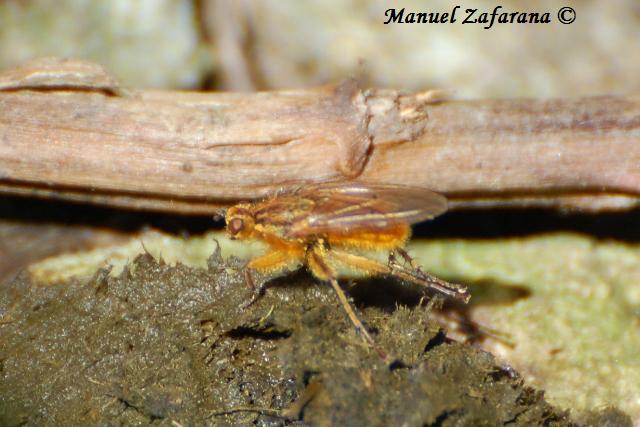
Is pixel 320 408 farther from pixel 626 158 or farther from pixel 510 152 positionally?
pixel 626 158

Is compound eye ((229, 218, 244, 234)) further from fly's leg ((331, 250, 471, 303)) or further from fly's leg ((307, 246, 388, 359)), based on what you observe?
fly's leg ((331, 250, 471, 303))

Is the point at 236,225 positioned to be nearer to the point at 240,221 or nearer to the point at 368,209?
the point at 240,221

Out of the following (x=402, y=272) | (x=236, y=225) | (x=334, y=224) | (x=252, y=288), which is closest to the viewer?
(x=252, y=288)

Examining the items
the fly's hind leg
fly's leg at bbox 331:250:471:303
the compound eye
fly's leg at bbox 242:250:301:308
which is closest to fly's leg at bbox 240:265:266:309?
fly's leg at bbox 242:250:301:308

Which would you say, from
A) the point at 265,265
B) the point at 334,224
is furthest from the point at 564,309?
the point at 265,265

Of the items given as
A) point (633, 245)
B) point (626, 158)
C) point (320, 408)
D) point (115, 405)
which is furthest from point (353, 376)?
point (633, 245)
